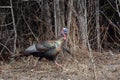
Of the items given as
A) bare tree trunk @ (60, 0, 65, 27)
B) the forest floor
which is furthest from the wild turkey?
bare tree trunk @ (60, 0, 65, 27)

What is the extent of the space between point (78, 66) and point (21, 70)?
56.2 inches

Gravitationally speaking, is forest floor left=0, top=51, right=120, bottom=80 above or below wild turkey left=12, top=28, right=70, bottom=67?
below

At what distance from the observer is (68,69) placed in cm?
921

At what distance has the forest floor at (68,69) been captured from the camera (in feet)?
28.2

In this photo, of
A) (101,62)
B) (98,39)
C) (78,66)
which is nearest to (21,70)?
(78,66)

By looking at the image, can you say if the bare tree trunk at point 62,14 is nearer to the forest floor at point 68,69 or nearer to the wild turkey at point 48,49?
the forest floor at point 68,69

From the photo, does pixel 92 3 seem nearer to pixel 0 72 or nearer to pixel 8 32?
pixel 8 32

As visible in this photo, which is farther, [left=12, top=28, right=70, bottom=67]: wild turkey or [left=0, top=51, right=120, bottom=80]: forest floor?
[left=12, top=28, right=70, bottom=67]: wild turkey

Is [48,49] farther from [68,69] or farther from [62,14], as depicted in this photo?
[62,14]

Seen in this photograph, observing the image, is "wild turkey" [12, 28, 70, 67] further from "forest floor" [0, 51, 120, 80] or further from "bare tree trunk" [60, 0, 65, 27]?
"bare tree trunk" [60, 0, 65, 27]

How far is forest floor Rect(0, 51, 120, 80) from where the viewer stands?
859 cm

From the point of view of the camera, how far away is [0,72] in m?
9.38

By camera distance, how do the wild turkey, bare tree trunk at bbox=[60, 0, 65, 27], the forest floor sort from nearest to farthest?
the forest floor → the wild turkey → bare tree trunk at bbox=[60, 0, 65, 27]

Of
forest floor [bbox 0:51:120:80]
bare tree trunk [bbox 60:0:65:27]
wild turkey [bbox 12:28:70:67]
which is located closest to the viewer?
forest floor [bbox 0:51:120:80]
